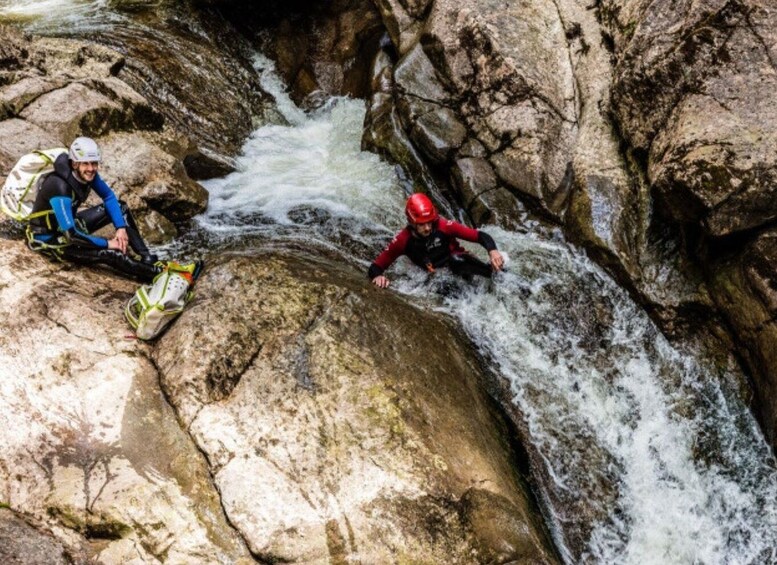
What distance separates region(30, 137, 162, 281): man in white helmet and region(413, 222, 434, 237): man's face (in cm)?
376

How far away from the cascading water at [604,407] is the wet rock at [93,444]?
3385 mm

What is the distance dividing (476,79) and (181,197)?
235 inches

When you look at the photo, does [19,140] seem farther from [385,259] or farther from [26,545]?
[26,545]

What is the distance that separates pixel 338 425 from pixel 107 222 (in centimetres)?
496

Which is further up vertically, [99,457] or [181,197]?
[181,197]

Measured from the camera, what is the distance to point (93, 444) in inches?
230

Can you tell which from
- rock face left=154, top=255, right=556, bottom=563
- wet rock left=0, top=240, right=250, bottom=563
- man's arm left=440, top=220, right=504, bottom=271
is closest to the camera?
wet rock left=0, top=240, right=250, bottom=563

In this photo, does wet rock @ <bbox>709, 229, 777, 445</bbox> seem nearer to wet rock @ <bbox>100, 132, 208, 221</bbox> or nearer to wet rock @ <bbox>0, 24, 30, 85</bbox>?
wet rock @ <bbox>100, 132, 208, 221</bbox>

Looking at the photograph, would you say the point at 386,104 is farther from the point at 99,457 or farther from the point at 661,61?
the point at 99,457

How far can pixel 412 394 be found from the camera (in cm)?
650

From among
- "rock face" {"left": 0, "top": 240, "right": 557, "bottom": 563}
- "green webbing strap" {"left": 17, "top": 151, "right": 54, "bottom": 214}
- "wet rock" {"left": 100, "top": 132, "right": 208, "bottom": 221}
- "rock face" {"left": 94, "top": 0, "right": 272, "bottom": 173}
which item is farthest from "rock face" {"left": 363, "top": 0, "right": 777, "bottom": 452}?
"green webbing strap" {"left": 17, "top": 151, "right": 54, "bottom": 214}

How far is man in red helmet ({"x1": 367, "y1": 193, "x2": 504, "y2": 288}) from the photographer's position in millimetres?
8258

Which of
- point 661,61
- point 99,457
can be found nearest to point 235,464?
point 99,457

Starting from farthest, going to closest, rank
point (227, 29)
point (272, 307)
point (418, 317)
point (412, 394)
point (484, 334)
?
1. point (227, 29)
2. point (484, 334)
3. point (418, 317)
4. point (272, 307)
5. point (412, 394)
